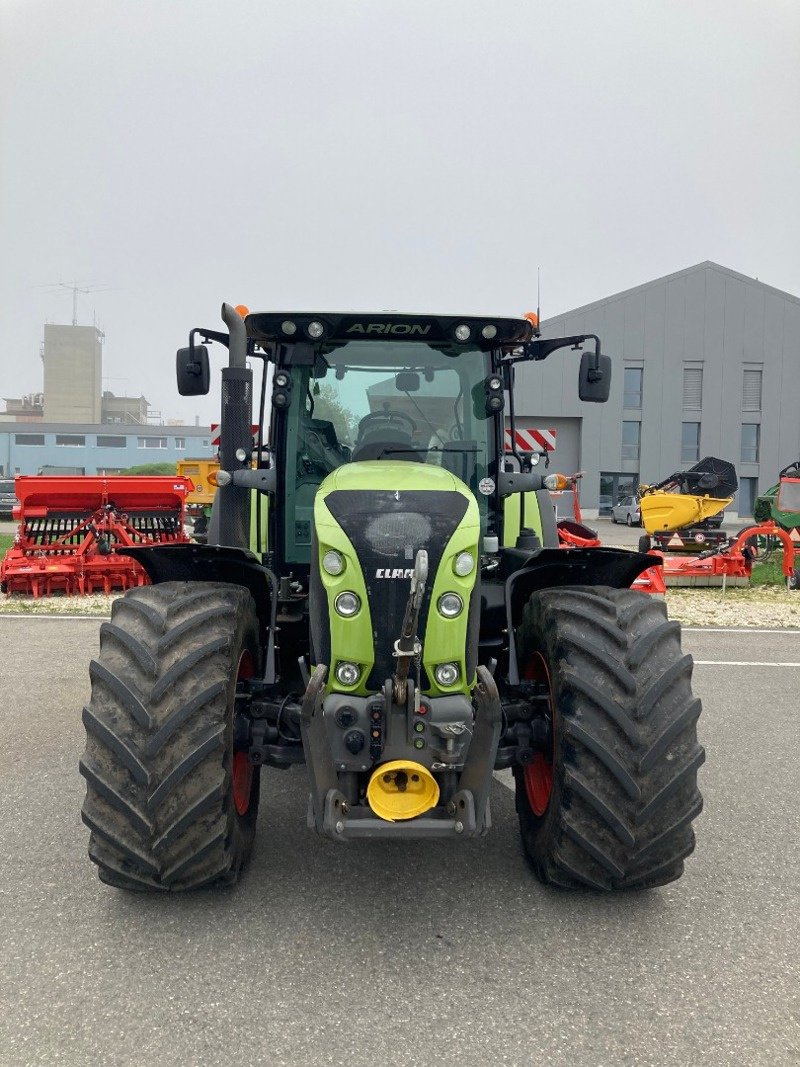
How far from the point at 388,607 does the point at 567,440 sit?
130 feet

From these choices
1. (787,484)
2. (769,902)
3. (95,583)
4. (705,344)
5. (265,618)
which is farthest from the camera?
(705,344)

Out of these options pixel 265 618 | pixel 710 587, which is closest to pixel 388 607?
pixel 265 618

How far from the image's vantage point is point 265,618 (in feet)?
11.5

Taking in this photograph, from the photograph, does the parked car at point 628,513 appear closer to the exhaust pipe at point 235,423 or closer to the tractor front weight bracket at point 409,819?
the exhaust pipe at point 235,423

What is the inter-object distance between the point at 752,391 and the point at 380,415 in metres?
41.4

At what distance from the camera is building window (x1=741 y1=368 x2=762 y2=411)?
40.7 metres

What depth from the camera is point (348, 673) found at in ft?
9.14

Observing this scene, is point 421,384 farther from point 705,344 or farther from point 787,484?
point 705,344

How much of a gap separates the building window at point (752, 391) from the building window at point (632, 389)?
17.3 feet

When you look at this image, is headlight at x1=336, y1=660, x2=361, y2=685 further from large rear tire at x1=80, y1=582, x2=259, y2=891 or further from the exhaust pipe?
the exhaust pipe

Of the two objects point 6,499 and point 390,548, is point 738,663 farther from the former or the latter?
point 6,499

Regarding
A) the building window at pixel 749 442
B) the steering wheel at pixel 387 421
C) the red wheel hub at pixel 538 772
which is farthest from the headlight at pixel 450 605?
the building window at pixel 749 442

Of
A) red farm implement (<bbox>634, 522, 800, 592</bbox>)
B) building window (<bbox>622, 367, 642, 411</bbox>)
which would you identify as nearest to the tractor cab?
red farm implement (<bbox>634, 522, 800, 592</bbox>)

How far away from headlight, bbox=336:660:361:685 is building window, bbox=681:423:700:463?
40.7 metres
